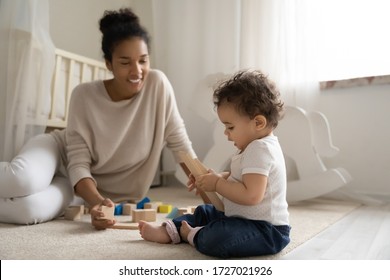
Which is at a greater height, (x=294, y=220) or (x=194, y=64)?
(x=194, y=64)

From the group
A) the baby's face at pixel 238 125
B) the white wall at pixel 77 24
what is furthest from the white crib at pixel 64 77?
the baby's face at pixel 238 125

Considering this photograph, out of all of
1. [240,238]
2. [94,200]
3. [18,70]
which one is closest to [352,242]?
[240,238]

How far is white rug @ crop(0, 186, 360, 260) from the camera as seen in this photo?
76 cm

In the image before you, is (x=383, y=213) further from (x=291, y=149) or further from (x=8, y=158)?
(x=8, y=158)

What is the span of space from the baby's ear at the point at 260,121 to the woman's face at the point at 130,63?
578mm

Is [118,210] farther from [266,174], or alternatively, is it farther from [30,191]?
[266,174]

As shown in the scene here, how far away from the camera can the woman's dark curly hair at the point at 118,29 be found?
1.22 metres

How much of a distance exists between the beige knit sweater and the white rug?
0.19 meters

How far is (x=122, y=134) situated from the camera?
1.30 meters

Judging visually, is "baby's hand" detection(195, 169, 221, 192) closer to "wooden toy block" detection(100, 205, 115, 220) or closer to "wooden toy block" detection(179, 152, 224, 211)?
"wooden toy block" detection(179, 152, 224, 211)

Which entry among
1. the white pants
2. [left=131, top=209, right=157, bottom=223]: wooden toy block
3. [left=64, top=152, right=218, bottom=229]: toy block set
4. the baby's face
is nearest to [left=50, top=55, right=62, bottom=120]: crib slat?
A: the white pants
